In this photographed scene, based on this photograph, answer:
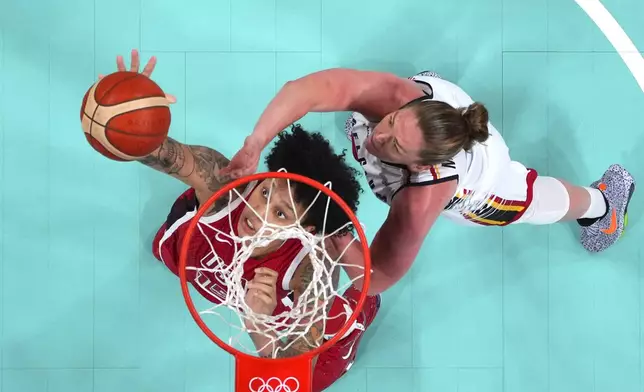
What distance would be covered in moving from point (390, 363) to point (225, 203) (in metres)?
1.28

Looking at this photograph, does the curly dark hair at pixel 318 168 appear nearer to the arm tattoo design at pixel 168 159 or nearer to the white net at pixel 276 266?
the white net at pixel 276 266

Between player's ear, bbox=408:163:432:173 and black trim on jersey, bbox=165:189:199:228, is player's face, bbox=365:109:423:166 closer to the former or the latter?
player's ear, bbox=408:163:432:173

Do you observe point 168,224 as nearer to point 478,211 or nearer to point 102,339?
point 102,339

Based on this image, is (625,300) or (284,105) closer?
(284,105)

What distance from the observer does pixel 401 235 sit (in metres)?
2.12

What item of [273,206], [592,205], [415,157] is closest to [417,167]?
[415,157]

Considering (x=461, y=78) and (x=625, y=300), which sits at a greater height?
(x=461, y=78)

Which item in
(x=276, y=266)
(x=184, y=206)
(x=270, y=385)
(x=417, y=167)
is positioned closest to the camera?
(x=270, y=385)

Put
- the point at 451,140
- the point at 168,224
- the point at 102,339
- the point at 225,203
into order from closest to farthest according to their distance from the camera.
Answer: the point at 451,140
the point at 225,203
the point at 168,224
the point at 102,339

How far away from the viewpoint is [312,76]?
199cm

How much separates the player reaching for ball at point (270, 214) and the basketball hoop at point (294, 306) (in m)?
0.03

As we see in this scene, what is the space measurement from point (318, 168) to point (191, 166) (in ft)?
1.55

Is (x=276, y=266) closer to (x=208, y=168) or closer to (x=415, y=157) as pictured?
(x=208, y=168)

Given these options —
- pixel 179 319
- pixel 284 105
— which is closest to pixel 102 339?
pixel 179 319
